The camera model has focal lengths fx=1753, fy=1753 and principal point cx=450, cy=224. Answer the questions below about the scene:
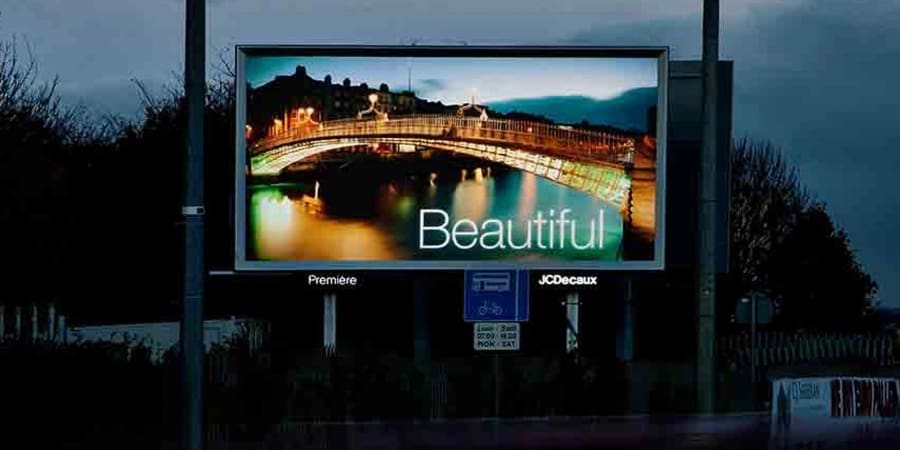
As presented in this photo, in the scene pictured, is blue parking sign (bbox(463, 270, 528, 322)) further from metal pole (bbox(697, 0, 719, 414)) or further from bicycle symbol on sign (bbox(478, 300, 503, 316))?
metal pole (bbox(697, 0, 719, 414))

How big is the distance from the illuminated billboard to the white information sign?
673 centimetres

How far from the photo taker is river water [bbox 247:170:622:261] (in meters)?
34.2

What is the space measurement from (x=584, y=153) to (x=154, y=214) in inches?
797

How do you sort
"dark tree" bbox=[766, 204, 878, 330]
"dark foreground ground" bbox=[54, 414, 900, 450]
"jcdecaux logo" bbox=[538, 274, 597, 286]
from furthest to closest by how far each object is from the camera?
"dark tree" bbox=[766, 204, 878, 330] → "jcdecaux logo" bbox=[538, 274, 597, 286] → "dark foreground ground" bbox=[54, 414, 900, 450]

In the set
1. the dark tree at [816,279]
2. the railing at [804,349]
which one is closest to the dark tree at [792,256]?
the dark tree at [816,279]

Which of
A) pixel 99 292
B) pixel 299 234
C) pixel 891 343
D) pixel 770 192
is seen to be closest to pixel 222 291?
pixel 99 292

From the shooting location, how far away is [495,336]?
27.1 meters

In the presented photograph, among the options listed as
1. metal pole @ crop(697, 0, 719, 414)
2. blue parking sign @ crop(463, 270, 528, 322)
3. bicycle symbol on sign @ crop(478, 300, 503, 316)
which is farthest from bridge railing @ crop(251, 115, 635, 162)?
bicycle symbol on sign @ crop(478, 300, 503, 316)

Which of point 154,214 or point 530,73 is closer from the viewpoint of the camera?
point 530,73

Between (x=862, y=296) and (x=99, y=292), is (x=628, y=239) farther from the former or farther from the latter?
(x=862, y=296)

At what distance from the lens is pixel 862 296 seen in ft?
234

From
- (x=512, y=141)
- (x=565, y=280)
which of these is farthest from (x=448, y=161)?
(x=565, y=280)

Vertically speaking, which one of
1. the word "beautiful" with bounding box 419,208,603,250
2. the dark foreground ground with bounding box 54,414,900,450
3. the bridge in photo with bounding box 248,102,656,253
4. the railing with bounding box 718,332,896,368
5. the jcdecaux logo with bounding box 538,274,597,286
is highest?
the bridge in photo with bounding box 248,102,656,253

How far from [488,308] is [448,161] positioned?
705 centimetres
